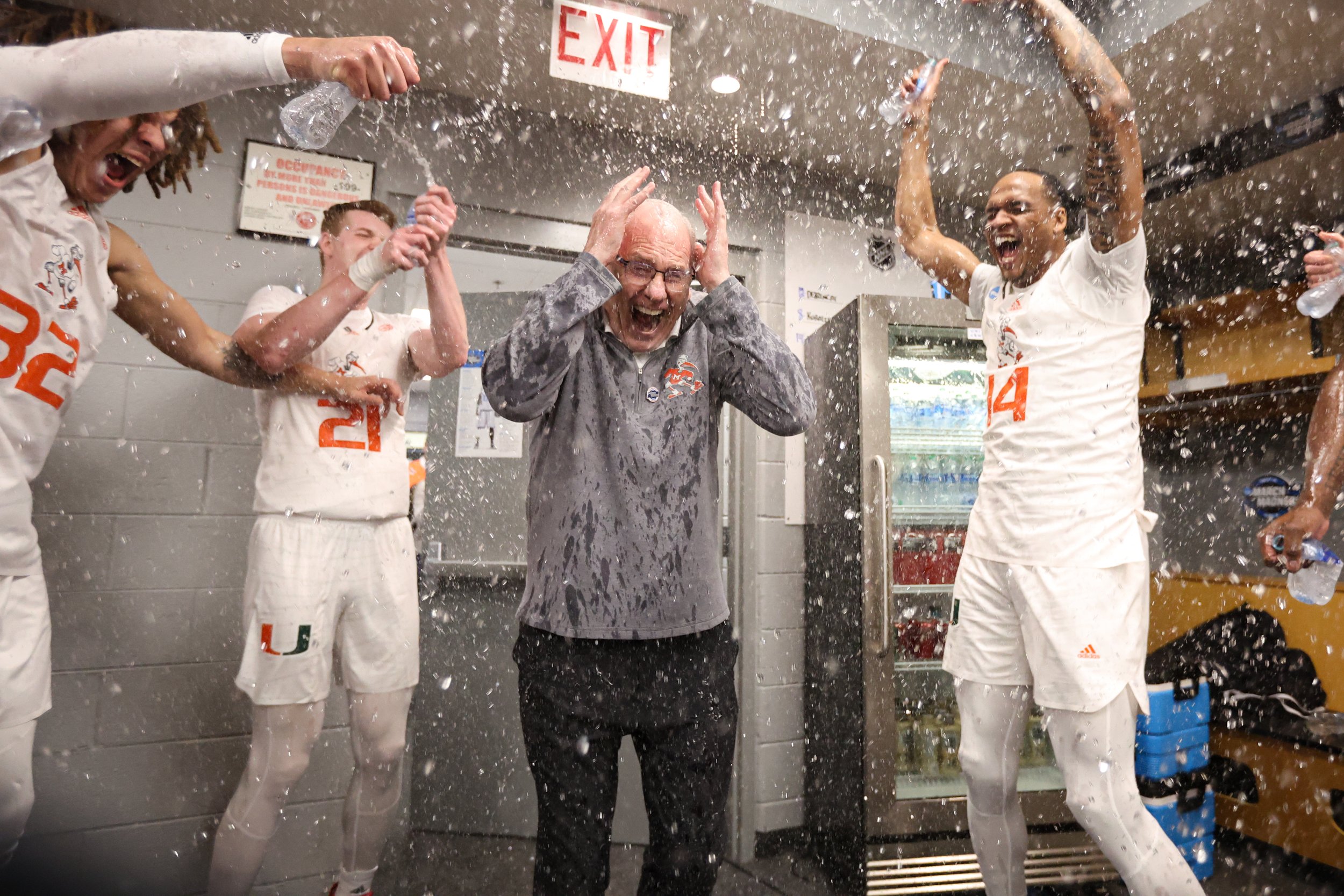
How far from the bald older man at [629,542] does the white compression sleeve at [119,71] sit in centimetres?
55

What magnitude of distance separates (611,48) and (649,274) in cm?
85

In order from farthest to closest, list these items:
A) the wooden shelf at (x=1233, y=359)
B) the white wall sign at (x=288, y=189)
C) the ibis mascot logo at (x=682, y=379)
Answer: the wooden shelf at (x=1233, y=359), the white wall sign at (x=288, y=189), the ibis mascot logo at (x=682, y=379)

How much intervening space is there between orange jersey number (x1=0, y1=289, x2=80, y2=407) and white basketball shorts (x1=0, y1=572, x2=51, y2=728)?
0.30 m

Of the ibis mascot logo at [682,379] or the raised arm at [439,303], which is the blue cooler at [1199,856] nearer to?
the ibis mascot logo at [682,379]

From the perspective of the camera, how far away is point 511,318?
2588mm

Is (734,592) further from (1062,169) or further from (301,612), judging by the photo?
(1062,169)

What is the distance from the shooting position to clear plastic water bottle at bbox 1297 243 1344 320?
218 cm

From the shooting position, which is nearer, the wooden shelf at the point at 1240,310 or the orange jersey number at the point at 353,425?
the orange jersey number at the point at 353,425

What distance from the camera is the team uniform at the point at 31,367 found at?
3.57 feet

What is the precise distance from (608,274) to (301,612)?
100 centimetres

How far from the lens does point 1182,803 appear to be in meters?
2.31

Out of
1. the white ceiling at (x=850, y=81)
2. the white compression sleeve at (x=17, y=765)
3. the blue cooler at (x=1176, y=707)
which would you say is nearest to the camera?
the white compression sleeve at (x=17, y=765)

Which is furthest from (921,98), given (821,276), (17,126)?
(17,126)

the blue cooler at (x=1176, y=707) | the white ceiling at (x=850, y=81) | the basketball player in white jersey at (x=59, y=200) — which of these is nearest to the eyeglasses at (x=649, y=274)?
the basketball player in white jersey at (x=59, y=200)
